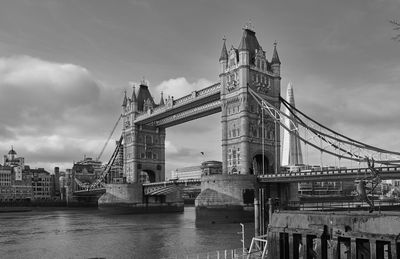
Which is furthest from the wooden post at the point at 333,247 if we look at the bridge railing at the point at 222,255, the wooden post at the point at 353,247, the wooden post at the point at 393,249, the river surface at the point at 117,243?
the river surface at the point at 117,243

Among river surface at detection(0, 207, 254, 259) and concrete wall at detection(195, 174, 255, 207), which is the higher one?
concrete wall at detection(195, 174, 255, 207)

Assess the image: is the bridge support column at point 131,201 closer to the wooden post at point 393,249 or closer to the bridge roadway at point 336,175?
the bridge roadway at point 336,175

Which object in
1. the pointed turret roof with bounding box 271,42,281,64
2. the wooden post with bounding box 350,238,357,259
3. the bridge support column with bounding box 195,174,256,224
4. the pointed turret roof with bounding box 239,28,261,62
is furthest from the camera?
the pointed turret roof with bounding box 271,42,281,64

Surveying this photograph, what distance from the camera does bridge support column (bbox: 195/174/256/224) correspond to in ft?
231

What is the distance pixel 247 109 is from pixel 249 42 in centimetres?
1357

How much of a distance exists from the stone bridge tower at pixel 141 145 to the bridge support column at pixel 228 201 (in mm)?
53580

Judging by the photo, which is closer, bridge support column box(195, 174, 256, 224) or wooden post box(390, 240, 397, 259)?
wooden post box(390, 240, 397, 259)

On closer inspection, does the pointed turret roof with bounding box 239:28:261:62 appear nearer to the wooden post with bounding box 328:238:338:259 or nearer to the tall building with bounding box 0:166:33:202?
the wooden post with bounding box 328:238:338:259

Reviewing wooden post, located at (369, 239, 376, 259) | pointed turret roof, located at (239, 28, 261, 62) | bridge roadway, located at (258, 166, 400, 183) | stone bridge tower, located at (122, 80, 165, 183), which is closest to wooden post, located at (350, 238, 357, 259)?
wooden post, located at (369, 239, 376, 259)

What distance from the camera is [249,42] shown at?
84.6m

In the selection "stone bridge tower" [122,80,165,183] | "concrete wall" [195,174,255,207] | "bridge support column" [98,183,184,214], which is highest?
"stone bridge tower" [122,80,165,183]

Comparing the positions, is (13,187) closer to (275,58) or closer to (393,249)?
(275,58)

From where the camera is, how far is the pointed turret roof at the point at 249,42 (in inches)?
3223

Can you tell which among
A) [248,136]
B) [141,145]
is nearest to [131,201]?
[141,145]
